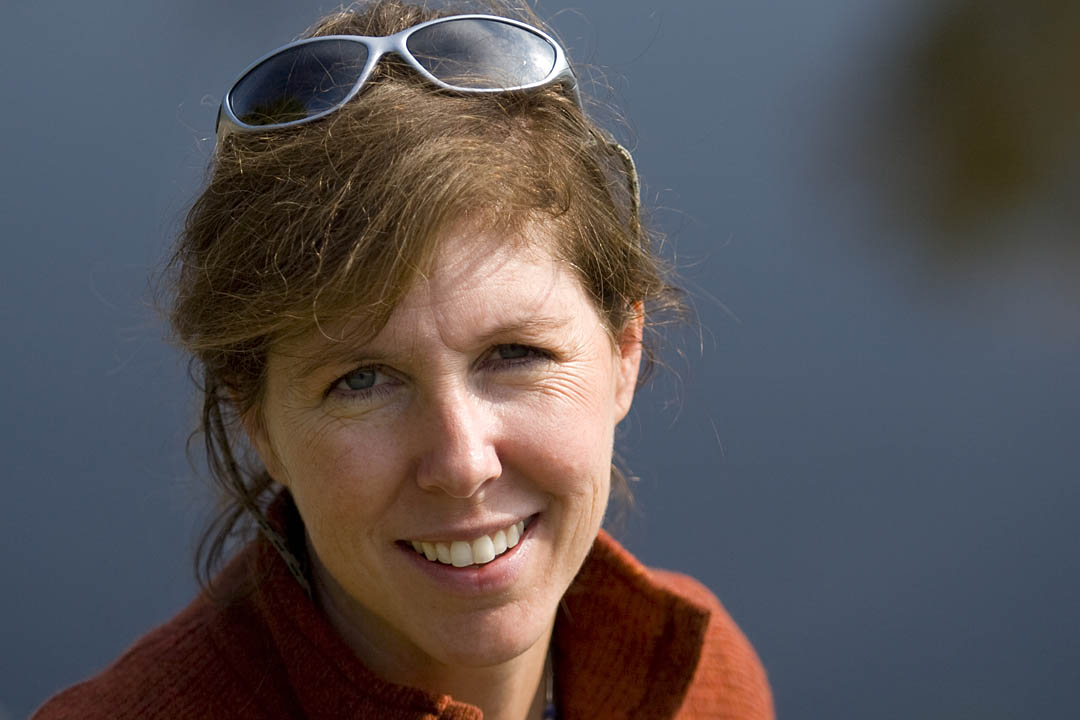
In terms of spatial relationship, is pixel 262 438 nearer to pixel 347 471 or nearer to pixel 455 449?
pixel 347 471

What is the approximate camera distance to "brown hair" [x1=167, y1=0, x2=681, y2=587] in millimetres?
1505

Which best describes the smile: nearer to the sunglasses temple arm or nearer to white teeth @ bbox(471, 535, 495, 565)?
white teeth @ bbox(471, 535, 495, 565)

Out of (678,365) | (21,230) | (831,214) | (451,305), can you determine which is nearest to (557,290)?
(451,305)

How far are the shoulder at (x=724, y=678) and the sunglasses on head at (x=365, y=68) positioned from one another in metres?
0.94

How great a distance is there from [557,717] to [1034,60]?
195cm

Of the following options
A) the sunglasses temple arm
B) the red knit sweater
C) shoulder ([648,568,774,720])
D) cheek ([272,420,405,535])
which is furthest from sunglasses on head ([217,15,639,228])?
shoulder ([648,568,774,720])

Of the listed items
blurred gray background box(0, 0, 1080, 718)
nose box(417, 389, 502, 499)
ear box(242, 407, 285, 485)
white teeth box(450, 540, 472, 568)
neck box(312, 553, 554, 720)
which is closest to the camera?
nose box(417, 389, 502, 499)

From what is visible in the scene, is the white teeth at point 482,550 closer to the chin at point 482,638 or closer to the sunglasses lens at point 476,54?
the chin at point 482,638

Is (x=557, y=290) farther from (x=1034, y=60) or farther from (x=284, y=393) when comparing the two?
(x=1034, y=60)

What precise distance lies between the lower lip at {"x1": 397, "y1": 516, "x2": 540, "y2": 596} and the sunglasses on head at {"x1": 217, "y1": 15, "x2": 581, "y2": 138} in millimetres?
636

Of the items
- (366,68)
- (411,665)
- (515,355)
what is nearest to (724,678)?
(411,665)

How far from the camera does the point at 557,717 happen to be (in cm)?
207

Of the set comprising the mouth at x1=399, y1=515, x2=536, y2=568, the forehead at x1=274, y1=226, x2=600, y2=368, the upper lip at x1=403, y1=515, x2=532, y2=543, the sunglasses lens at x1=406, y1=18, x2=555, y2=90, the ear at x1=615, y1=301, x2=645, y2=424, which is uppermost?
the sunglasses lens at x1=406, y1=18, x2=555, y2=90

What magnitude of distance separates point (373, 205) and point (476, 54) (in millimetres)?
295
